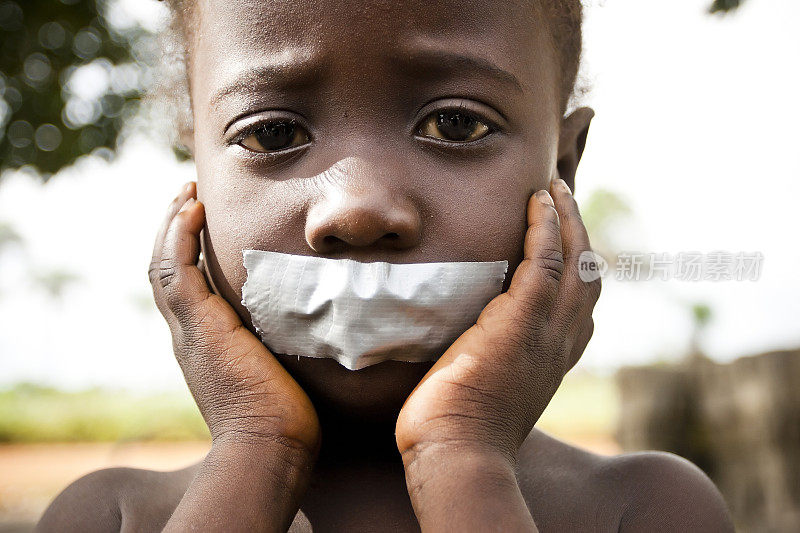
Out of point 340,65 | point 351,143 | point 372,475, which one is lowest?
point 372,475

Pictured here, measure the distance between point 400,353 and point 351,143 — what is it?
412 millimetres

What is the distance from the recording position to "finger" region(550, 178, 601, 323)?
1.41m

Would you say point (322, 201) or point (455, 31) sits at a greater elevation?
point (455, 31)

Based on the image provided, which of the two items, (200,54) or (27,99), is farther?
(27,99)

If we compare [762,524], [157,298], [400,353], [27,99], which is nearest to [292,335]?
[400,353]

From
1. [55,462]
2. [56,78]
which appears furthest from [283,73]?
[55,462]

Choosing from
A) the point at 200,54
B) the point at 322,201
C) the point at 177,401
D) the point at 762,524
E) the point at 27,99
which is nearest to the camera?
the point at 322,201

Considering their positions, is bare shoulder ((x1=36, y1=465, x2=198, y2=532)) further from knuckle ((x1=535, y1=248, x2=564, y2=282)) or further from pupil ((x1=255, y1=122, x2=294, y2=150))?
knuckle ((x1=535, y1=248, x2=564, y2=282))

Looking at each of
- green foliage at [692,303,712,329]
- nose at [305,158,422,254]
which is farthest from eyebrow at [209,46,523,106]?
green foliage at [692,303,712,329]

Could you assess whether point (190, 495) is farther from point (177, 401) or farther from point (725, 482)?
point (177, 401)

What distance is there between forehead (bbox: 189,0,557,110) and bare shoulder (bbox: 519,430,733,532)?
919 millimetres

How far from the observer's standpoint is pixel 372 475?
4.65 feet

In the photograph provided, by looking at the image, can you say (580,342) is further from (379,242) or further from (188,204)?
(188,204)

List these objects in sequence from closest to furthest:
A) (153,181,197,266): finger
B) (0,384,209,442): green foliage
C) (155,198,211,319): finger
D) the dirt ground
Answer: (155,198,211,319): finger
(153,181,197,266): finger
the dirt ground
(0,384,209,442): green foliage
